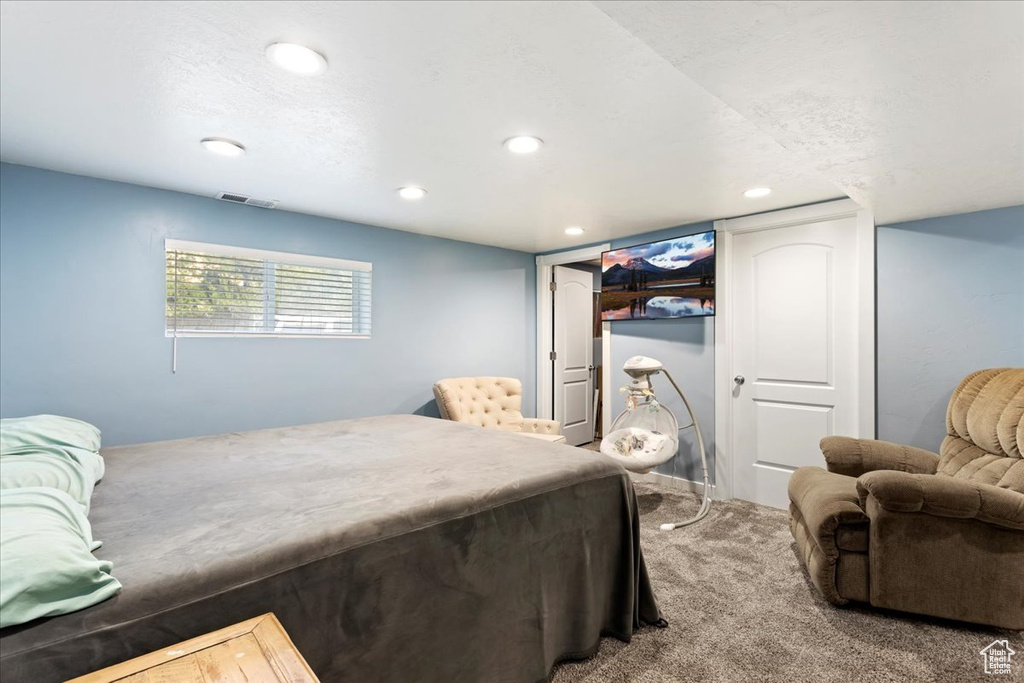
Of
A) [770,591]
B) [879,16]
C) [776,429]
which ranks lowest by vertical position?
[770,591]

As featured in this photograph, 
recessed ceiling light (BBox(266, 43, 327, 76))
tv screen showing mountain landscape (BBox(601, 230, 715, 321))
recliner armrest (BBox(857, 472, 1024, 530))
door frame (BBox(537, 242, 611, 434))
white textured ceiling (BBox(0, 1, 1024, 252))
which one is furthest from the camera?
door frame (BBox(537, 242, 611, 434))

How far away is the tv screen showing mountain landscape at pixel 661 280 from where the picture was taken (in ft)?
13.0

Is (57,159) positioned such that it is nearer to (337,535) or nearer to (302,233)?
(302,233)

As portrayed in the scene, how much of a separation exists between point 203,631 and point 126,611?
0.16 metres

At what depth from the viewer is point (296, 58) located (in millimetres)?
1642

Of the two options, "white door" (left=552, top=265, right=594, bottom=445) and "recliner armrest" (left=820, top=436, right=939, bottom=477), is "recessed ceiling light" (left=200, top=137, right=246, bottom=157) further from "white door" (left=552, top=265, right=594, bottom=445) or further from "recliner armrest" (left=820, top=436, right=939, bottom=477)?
"recliner armrest" (left=820, top=436, right=939, bottom=477)

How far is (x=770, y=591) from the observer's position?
2396 millimetres

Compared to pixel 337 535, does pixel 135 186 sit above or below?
above

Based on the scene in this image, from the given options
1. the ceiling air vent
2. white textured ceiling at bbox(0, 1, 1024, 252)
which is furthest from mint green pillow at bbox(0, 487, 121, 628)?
the ceiling air vent

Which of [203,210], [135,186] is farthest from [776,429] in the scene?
[135,186]

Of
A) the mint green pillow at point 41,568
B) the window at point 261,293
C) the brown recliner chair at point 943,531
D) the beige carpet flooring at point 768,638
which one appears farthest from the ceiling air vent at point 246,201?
the brown recliner chair at point 943,531

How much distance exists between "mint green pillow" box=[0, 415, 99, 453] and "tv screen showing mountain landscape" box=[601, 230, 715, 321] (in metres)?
3.90

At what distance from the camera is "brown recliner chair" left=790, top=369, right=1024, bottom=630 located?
194 centimetres

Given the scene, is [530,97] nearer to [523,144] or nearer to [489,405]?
[523,144]
